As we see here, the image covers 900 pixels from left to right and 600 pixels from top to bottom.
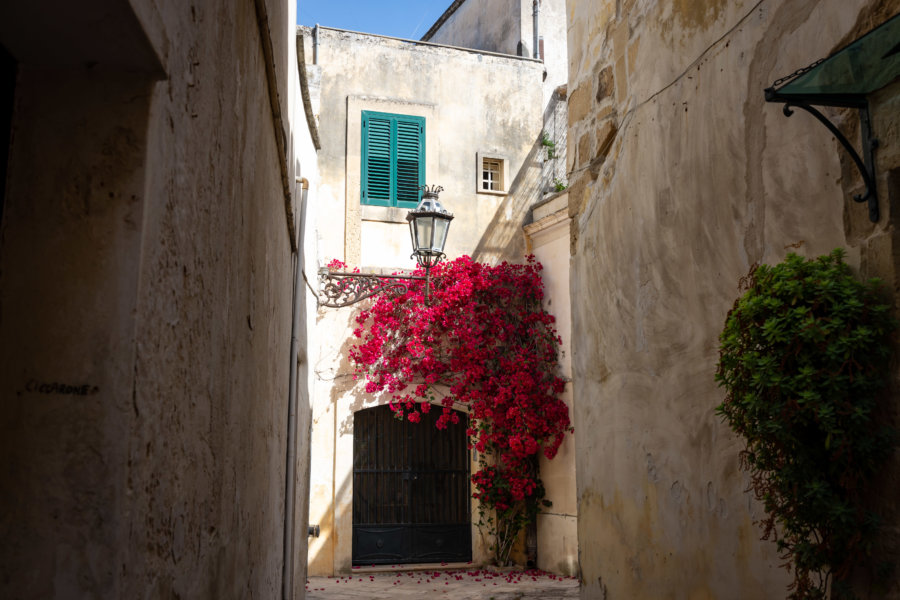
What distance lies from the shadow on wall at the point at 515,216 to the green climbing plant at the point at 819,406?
30.2 ft

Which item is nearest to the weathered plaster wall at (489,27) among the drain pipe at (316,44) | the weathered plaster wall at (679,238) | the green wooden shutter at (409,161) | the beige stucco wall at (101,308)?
the green wooden shutter at (409,161)

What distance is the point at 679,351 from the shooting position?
4.02 meters

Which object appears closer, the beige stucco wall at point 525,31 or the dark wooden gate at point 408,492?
the dark wooden gate at point 408,492

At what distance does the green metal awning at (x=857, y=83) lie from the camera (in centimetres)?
259

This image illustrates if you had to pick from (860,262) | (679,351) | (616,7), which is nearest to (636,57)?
(616,7)

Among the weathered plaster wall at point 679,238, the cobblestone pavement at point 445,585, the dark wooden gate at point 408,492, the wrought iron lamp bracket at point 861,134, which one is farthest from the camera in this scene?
the dark wooden gate at point 408,492

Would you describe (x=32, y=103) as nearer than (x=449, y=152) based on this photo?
Yes

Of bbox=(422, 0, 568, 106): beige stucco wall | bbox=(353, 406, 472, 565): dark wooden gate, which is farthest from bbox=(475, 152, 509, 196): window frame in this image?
bbox=(353, 406, 472, 565): dark wooden gate

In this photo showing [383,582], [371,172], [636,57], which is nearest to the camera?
[636,57]

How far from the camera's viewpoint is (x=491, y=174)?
41.3 ft

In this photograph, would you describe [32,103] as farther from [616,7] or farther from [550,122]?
[550,122]

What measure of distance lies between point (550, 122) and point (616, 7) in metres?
7.88

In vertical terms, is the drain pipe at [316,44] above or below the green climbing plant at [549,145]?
above

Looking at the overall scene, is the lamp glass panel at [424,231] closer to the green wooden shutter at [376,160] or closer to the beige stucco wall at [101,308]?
the green wooden shutter at [376,160]
